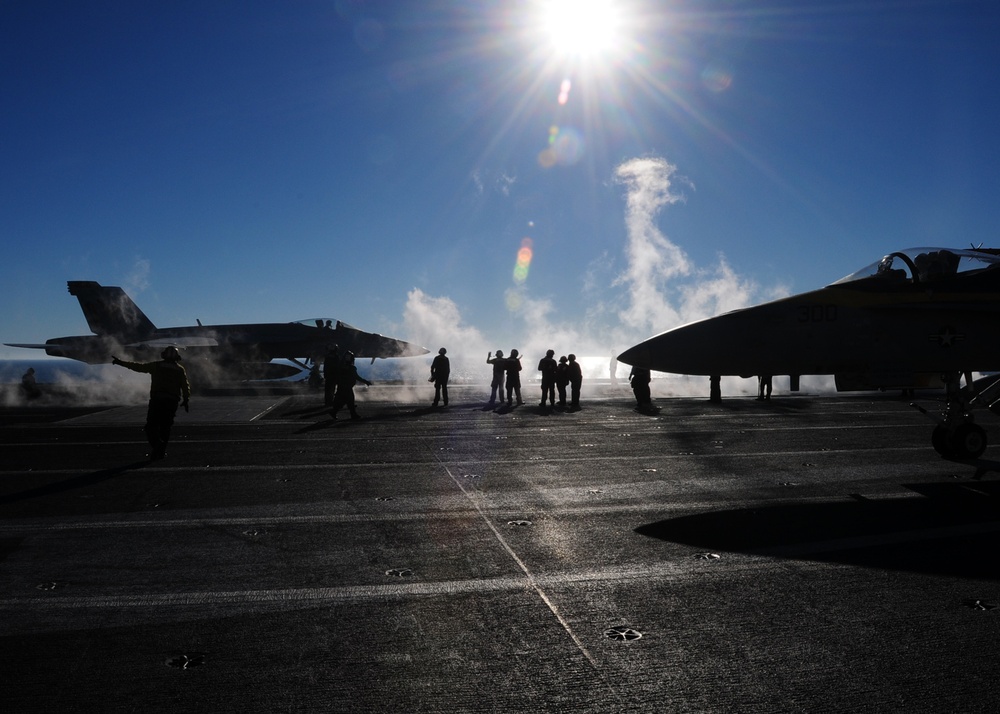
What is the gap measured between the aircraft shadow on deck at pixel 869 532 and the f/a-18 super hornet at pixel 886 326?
5.96 feet

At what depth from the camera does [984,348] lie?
9.86 m

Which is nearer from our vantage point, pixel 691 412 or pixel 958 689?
pixel 958 689

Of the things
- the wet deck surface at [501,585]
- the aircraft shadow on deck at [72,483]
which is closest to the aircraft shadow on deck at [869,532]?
the wet deck surface at [501,585]

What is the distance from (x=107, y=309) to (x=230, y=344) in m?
8.72

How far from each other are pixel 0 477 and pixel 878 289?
12.9 m

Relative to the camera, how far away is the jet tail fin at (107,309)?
39784 millimetres

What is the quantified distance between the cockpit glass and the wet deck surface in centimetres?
285

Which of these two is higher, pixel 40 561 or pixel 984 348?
pixel 984 348

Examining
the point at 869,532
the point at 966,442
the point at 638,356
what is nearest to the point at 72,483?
the point at 638,356

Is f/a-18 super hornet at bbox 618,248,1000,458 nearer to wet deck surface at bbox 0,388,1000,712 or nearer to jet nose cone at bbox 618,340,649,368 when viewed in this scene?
jet nose cone at bbox 618,340,649,368

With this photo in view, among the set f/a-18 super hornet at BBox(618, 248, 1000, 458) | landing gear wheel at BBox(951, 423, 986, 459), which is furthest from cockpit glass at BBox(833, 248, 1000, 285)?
landing gear wheel at BBox(951, 423, 986, 459)

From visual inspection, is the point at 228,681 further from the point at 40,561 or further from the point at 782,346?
the point at 782,346

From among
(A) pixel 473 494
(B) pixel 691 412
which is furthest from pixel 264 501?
(B) pixel 691 412

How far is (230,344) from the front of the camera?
37312 millimetres
